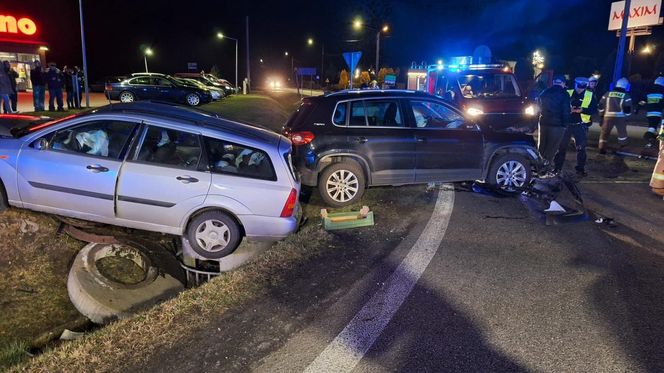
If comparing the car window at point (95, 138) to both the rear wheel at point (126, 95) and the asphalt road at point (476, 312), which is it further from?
the rear wheel at point (126, 95)

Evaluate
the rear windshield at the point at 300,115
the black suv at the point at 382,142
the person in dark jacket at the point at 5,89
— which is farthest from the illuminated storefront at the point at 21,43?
the black suv at the point at 382,142

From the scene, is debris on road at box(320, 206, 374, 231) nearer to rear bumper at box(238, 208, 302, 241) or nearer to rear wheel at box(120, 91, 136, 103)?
rear bumper at box(238, 208, 302, 241)

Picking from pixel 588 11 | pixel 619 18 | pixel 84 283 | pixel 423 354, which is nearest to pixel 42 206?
pixel 84 283

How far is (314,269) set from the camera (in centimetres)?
500

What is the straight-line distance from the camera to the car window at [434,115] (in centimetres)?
769

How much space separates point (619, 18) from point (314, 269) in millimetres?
34051

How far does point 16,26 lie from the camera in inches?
1123

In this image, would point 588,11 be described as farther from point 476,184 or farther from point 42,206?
point 42,206

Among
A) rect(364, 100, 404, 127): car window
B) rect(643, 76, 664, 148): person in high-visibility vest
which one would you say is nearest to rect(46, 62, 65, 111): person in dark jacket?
rect(364, 100, 404, 127): car window

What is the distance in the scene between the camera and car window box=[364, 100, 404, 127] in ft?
24.5

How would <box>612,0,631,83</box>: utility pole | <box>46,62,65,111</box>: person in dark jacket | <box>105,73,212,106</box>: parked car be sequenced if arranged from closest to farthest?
<box>612,0,631,83</box>: utility pole, <box>46,62,65,111</box>: person in dark jacket, <box>105,73,212,106</box>: parked car

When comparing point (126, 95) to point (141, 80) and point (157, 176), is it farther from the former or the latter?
point (157, 176)

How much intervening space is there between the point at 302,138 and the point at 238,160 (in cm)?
190

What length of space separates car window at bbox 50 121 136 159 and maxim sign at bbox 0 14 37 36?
2807 centimetres
